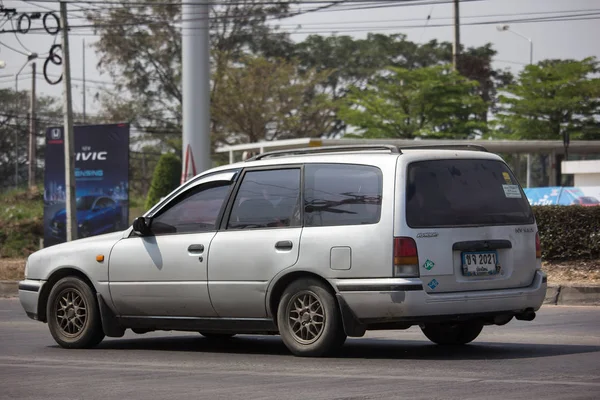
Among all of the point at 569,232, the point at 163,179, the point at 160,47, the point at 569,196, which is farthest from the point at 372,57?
the point at 569,232

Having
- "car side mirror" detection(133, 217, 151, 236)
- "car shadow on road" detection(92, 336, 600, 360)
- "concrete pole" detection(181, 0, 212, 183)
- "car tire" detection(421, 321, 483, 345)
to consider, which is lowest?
"car shadow on road" detection(92, 336, 600, 360)

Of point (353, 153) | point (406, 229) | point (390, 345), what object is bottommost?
point (390, 345)

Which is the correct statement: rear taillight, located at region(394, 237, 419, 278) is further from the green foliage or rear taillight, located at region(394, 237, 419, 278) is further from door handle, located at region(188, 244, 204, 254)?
the green foliage

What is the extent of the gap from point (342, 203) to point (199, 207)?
1553 millimetres

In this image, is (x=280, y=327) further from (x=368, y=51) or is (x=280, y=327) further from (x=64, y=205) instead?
(x=368, y=51)

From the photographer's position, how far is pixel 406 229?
8.02m

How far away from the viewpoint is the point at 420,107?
165 feet

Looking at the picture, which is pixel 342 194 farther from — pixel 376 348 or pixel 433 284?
pixel 376 348

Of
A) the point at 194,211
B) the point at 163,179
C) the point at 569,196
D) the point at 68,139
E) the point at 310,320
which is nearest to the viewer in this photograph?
the point at 310,320

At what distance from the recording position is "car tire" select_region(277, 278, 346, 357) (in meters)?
8.23

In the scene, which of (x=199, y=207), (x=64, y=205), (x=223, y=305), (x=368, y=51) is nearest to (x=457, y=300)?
(x=223, y=305)

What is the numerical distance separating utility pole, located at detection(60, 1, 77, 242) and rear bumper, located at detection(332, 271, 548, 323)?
58.6 ft

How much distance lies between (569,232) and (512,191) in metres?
7.37

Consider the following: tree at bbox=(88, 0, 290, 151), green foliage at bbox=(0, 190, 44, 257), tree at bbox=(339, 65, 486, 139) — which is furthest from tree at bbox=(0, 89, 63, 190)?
green foliage at bbox=(0, 190, 44, 257)
